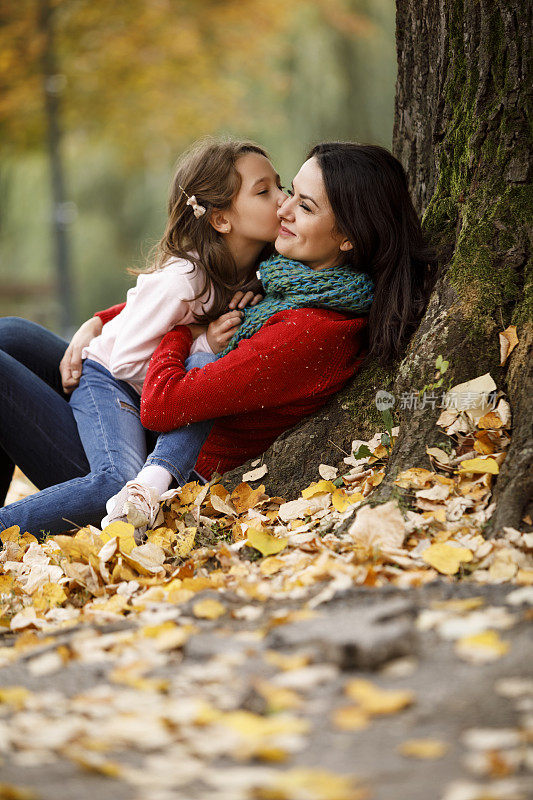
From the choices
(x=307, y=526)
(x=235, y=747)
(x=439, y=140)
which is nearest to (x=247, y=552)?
(x=307, y=526)

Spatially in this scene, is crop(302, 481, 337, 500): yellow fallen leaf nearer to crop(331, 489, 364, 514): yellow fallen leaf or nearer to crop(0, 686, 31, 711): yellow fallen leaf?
crop(331, 489, 364, 514): yellow fallen leaf

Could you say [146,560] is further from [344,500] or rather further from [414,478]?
[414,478]

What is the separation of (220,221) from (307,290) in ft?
1.82

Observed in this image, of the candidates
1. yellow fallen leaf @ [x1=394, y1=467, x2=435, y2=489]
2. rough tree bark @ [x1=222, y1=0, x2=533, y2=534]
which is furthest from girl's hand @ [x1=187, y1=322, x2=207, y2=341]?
yellow fallen leaf @ [x1=394, y1=467, x2=435, y2=489]

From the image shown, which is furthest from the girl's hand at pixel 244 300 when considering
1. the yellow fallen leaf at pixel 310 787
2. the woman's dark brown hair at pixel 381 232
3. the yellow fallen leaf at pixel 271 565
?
the yellow fallen leaf at pixel 310 787

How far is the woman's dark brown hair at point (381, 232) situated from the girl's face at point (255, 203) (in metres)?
0.28

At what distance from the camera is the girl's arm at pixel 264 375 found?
235cm

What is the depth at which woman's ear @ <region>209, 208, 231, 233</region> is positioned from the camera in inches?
110

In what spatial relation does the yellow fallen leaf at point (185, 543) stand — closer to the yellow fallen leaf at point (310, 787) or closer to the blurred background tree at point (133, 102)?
the yellow fallen leaf at point (310, 787)

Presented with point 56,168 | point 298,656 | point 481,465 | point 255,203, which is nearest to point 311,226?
point 255,203

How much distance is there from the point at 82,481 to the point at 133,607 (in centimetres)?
76

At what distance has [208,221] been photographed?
2.79 m

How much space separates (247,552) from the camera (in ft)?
6.93

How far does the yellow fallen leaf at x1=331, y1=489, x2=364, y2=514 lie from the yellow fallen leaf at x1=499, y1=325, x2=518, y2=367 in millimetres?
529
